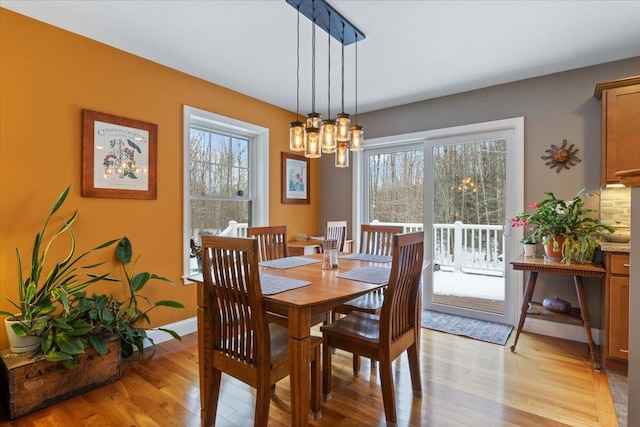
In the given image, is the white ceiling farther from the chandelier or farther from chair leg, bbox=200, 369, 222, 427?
chair leg, bbox=200, 369, 222, 427

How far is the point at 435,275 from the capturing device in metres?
3.97

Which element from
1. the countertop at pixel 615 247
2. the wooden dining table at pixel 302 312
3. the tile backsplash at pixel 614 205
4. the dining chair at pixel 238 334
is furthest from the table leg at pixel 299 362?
the tile backsplash at pixel 614 205

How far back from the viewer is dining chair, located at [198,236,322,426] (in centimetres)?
→ 156

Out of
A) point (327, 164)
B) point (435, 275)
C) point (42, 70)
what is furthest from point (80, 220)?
point (435, 275)

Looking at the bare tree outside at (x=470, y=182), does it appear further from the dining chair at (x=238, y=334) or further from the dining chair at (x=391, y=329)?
the dining chair at (x=238, y=334)

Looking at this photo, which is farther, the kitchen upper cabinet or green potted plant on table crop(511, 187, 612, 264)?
green potted plant on table crop(511, 187, 612, 264)

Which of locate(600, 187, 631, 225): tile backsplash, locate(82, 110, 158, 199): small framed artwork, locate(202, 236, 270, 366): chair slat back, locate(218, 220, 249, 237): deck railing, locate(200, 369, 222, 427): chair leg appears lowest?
locate(200, 369, 222, 427): chair leg

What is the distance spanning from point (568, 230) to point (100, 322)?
12.3 feet

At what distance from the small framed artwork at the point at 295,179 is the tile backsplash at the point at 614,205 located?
10.6ft

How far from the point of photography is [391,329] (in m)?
1.83

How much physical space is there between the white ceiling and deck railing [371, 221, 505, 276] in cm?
158

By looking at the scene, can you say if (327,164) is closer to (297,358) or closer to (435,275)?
(435,275)

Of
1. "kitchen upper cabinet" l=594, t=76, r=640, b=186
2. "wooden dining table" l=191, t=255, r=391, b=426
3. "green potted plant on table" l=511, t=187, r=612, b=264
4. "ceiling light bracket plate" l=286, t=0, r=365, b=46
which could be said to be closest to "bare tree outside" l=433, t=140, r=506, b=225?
"green potted plant on table" l=511, t=187, r=612, b=264

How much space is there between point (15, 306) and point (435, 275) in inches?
154
